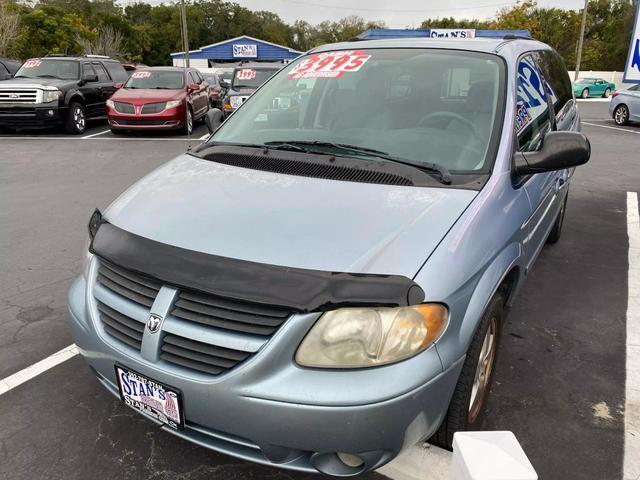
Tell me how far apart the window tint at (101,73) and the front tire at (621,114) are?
45.5 ft

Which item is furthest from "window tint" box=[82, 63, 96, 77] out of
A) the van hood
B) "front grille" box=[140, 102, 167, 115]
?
the van hood

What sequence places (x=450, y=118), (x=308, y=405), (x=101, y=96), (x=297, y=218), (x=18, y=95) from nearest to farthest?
(x=308, y=405)
(x=297, y=218)
(x=450, y=118)
(x=18, y=95)
(x=101, y=96)

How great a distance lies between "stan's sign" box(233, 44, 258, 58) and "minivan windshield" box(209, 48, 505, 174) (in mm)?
55872

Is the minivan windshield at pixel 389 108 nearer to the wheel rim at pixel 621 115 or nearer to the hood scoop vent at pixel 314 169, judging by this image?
the hood scoop vent at pixel 314 169

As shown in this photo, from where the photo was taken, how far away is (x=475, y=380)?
2.32 m

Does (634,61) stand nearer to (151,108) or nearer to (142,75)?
(151,108)

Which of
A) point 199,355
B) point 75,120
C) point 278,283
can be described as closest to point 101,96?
point 75,120

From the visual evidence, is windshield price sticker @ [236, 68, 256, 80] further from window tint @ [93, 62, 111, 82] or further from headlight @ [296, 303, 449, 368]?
headlight @ [296, 303, 449, 368]

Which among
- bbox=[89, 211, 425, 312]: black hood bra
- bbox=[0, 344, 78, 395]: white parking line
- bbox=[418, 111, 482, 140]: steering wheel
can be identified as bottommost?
bbox=[0, 344, 78, 395]: white parking line

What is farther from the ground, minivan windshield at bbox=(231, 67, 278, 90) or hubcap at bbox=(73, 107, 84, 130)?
minivan windshield at bbox=(231, 67, 278, 90)

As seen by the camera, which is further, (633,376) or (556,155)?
(633,376)

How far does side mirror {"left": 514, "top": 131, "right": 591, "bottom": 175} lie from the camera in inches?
102

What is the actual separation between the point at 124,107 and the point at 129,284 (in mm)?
10589

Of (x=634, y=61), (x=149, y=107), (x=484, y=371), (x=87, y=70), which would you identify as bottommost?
(x=484, y=371)
